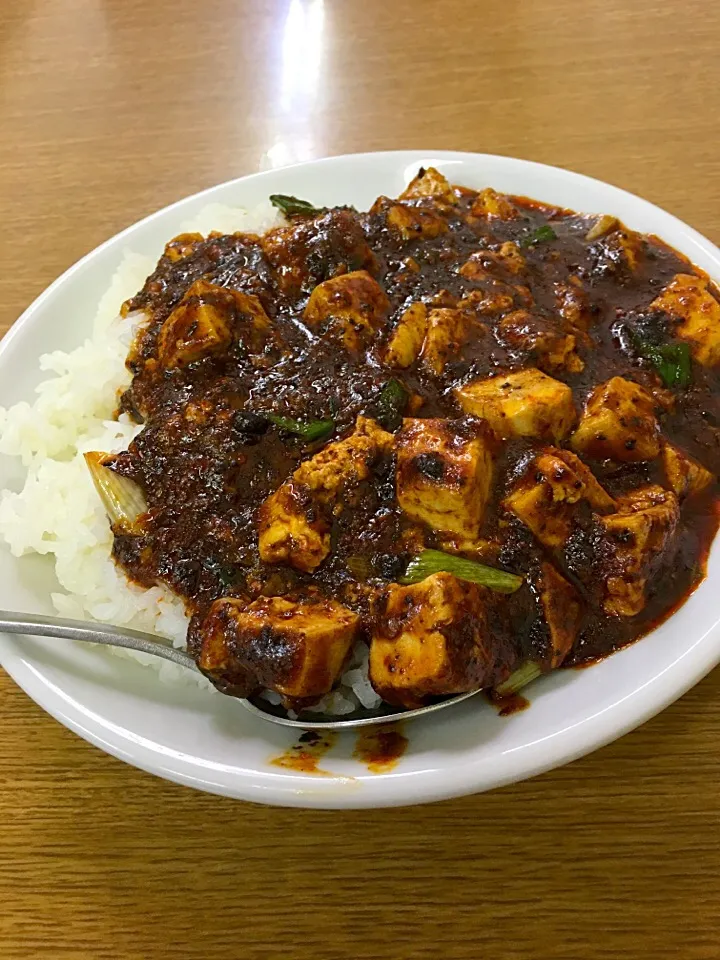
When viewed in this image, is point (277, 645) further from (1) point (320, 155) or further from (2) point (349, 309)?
(1) point (320, 155)

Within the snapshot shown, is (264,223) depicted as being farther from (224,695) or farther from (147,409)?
(224,695)

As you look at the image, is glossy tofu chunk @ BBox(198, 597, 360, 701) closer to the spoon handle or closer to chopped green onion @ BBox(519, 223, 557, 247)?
the spoon handle

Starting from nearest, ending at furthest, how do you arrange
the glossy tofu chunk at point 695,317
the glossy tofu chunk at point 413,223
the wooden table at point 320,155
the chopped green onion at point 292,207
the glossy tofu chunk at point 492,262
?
the wooden table at point 320,155, the glossy tofu chunk at point 695,317, the glossy tofu chunk at point 492,262, the glossy tofu chunk at point 413,223, the chopped green onion at point 292,207

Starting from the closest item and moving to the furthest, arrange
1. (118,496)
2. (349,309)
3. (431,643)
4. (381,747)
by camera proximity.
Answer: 1. (431,643)
2. (381,747)
3. (118,496)
4. (349,309)

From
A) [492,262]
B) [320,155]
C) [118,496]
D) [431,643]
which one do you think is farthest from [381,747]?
[320,155]

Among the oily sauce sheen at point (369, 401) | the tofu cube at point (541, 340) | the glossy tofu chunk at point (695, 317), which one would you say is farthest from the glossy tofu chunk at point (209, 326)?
the glossy tofu chunk at point (695, 317)

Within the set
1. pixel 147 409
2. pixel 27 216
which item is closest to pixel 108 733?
pixel 147 409

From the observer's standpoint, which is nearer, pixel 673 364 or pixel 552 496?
pixel 552 496

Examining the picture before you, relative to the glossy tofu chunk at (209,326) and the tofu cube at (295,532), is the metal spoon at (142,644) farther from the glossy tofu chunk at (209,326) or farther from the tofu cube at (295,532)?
the glossy tofu chunk at (209,326)
